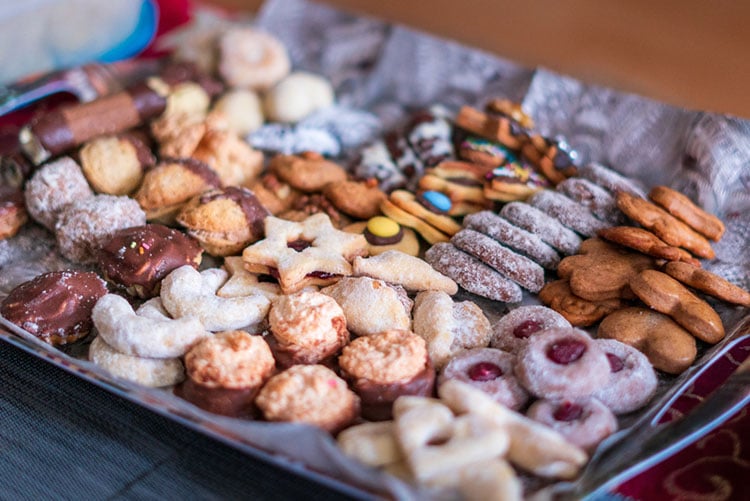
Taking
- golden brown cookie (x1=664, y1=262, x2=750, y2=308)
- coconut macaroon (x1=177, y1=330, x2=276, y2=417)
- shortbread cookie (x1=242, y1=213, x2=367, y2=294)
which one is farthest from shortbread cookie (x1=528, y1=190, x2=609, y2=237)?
coconut macaroon (x1=177, y1=330, x2=276, y2=417)

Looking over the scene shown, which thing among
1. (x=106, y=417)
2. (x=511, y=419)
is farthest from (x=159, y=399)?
(x=511, y=419)

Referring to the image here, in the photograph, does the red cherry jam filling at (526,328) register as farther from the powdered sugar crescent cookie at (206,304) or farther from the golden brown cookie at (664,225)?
the powdered sugar crescent cookie at (206,304)

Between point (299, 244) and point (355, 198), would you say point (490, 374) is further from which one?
point (355, 198)

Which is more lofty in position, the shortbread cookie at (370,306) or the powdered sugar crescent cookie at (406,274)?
the powdered sugar crescent cookie at (406,274)

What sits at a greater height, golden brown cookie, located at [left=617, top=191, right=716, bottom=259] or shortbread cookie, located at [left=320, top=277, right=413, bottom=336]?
golden brown cookie, located at [left=617, top=191, right=716, bottom=259]

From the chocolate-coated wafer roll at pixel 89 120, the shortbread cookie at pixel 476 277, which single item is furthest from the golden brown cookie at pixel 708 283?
the chocolate-coated wafer roll at pixel 89 120

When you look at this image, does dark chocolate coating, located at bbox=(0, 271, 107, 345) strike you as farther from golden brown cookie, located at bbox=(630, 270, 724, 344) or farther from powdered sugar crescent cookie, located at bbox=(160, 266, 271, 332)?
golden brown cookie, located at bbox=(630, 270, 724, 344)
